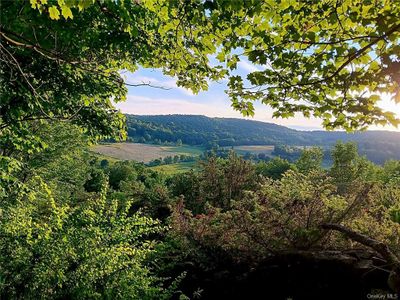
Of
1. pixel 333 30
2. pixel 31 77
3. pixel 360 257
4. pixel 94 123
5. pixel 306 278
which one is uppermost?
pixel 333 30

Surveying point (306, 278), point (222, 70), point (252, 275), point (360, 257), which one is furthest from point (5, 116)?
point (360, 257)

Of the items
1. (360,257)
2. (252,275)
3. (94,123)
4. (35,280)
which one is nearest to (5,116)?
(94,123)

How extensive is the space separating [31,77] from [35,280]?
15.1ft

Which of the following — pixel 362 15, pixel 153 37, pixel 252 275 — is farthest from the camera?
pixel 252 275

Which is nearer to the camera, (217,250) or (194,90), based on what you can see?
(194,90)

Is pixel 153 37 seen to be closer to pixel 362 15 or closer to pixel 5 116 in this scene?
pixel 5 116

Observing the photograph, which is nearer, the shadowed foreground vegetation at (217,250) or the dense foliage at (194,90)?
the dense foliage at (194,90)

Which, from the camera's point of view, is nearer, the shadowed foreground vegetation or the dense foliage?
the dense foliage

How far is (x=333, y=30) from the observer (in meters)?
5.84

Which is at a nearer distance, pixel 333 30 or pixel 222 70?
pixel 333 30

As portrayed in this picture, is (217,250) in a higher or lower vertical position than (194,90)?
lower

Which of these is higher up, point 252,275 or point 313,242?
point 313,242

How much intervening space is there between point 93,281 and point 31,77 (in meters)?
4.95

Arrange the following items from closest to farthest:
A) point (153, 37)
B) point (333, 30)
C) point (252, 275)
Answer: point (333, 30)
point (153, 37)
point (252, 275)
